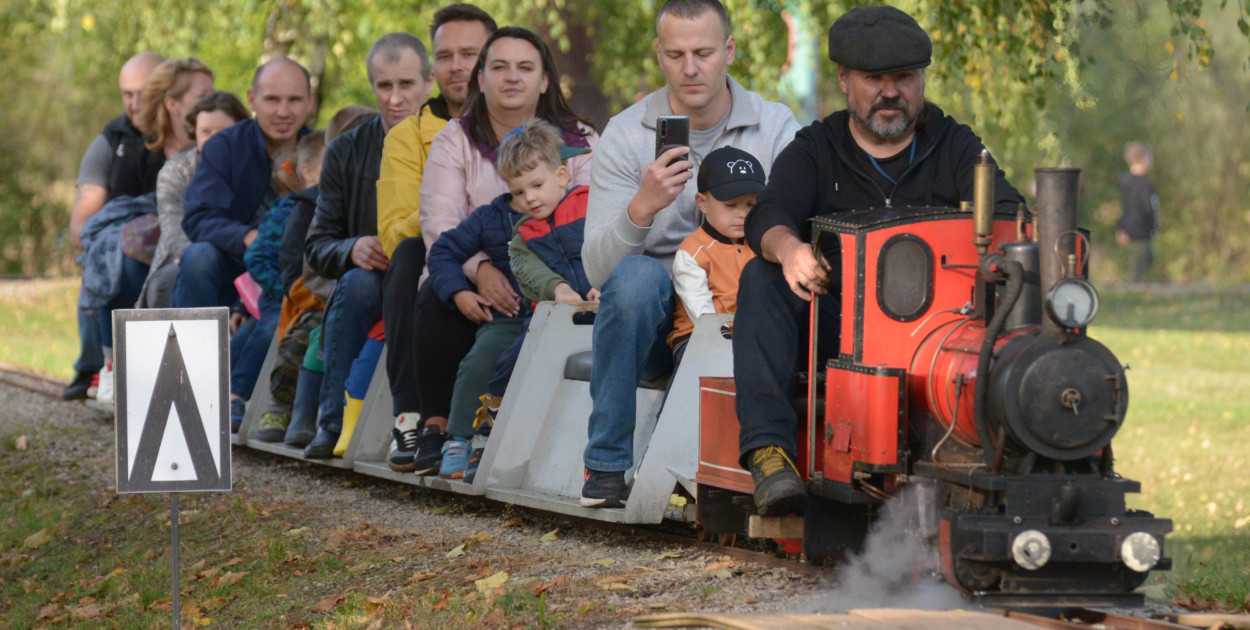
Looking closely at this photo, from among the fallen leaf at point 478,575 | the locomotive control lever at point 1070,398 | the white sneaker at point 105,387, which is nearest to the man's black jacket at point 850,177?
the locomotive control lever at point 1070,398

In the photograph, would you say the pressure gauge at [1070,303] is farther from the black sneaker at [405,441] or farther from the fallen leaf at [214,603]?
the black sneaker at [405,441]

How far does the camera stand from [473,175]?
300 inches

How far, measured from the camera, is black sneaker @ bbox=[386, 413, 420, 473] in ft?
24.6

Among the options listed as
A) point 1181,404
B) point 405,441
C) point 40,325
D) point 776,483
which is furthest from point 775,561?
Answer: point 40,325

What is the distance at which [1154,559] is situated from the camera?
4152 millimetres

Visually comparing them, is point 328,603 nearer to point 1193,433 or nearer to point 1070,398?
point 1070,398

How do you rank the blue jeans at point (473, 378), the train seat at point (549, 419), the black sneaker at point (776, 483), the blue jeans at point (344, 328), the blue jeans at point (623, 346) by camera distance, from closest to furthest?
→ 1. the black sneaker at point (776, 483)
2. the blue jeans at point (623, 346)
3. the train seat at point (549, 419)
4. the blue jeans at point (473, 378)
5. the blue jeans at point (344, 328)

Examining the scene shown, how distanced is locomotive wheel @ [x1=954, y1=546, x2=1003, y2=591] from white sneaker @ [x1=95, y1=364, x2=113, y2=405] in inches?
321

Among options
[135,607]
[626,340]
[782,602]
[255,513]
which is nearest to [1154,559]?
[782,602]

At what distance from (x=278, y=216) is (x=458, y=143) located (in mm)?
2234

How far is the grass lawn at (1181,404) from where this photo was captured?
691 centimetres

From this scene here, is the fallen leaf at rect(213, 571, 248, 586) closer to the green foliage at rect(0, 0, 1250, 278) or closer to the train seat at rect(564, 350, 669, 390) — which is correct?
the train seat at rect(564, 350, 669, 390)

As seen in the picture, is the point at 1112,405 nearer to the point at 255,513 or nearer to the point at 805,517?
the point at 805,517

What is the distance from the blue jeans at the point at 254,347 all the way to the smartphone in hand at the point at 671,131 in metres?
4.39
